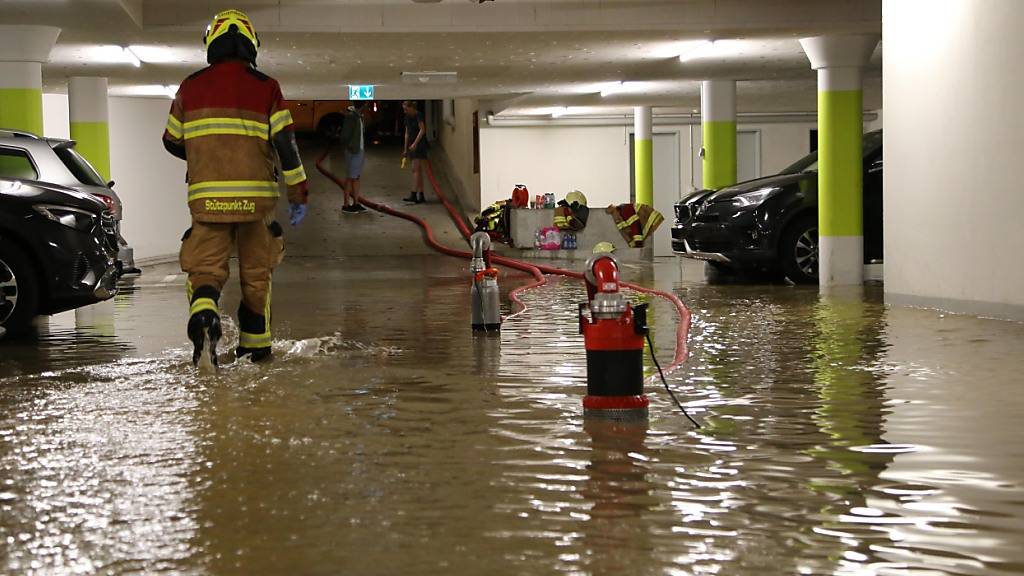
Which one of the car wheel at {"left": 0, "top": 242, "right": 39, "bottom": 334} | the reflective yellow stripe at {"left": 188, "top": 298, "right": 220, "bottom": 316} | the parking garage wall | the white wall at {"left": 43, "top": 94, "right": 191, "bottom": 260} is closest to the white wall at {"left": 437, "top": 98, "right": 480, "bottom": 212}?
the parking garage wall

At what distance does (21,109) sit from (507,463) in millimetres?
11217

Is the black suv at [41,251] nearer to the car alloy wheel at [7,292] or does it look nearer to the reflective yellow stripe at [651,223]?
the car alloy wheel at [7,292]

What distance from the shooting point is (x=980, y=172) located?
33.4ft

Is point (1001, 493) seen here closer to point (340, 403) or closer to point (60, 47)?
point (340, 403)

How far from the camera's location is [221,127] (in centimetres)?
729

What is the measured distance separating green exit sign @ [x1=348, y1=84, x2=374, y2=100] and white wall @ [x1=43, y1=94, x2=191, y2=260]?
3656 millimetres

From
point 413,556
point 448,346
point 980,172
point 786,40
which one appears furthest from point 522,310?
point 413,556

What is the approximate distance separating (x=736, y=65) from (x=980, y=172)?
8.76 m

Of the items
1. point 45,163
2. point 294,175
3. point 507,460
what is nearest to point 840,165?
point 45,163

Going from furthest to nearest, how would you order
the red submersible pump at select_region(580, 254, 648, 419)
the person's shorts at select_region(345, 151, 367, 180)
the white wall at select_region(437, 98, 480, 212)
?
1. the white wall at select_region(437, 98, 480, 212)
2. the person's shorts at select_region(345, 151, 367, 180)
3. the red submersible pump at select_region(580, 254, 648, 419)

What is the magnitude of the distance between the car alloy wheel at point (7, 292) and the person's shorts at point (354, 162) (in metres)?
16.7

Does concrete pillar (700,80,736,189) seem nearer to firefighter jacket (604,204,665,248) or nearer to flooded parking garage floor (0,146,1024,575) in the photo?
firefighter jacket (604,204,665,248)

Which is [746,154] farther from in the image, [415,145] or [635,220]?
[635,220]

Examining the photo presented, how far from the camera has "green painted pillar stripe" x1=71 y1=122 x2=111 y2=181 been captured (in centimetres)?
1897
